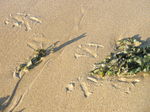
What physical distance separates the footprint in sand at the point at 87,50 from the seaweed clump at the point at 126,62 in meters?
0.24

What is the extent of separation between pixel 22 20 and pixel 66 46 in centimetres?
110

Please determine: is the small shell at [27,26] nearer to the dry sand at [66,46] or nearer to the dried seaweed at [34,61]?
the dry sand at [66,46]

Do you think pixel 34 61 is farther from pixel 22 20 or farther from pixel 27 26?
pixel 22 20

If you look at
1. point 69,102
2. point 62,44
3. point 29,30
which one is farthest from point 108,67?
point 29,30

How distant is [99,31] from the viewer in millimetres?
3570

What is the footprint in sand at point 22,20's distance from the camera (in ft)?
12.8

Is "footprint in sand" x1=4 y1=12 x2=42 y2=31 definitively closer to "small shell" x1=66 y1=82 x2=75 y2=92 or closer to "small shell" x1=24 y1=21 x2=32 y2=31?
"small shell" x1=24 y1=21 x2=32 y2=31

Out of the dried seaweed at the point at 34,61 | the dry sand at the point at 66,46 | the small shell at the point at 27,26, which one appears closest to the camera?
the dry sand at the point at 66,46

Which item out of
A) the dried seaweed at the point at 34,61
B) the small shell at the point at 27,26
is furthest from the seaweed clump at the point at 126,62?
the small shell at the point at 27,26

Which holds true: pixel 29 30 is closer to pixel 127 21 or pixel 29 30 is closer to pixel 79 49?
pixel 79 49

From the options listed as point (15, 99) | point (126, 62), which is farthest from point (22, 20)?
point (126, 62)

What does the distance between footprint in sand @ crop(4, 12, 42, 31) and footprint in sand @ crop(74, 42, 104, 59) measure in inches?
40.5

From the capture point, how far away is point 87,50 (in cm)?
330

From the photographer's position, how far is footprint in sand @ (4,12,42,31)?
3.90 m
